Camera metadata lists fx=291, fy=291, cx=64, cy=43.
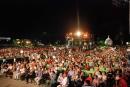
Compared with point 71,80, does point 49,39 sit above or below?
above

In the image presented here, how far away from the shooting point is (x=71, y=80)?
1600 centimetres

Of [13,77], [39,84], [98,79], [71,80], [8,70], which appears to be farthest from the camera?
[8,70]

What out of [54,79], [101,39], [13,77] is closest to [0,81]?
[13,77]

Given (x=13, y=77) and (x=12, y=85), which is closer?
(x=12, y=85)

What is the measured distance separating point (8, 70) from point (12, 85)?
526 cm

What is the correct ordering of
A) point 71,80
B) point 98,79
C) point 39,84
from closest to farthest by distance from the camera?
point 98,79 → point 71,80 → point 39,84

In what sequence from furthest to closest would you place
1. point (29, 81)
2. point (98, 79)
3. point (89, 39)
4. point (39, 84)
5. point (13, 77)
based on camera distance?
point (89, 39) → point (13, 77) → point (29, 81) → point (39, 84) → point (98, 79)

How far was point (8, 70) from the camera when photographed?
23.4 m

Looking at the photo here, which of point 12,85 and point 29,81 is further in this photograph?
point 29,81

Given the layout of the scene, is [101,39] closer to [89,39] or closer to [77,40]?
[89,39]

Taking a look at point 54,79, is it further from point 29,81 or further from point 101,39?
point 101,39

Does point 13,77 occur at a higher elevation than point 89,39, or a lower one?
lower

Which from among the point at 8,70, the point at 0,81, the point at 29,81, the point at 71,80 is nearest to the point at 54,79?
the point at 71,80

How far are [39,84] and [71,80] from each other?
3.08 meters
